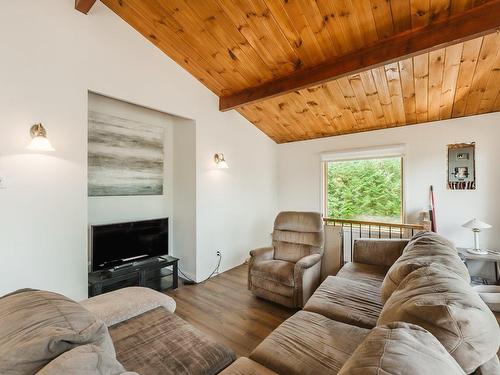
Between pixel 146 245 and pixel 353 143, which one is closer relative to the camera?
pixel 146 245

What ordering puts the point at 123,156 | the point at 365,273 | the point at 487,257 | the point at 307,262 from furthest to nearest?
1. the point at 123,156
2. the point at 487,257
3. the point at 307,262
4. the point at 365,273

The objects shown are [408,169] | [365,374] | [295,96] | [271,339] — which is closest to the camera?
[365,374]

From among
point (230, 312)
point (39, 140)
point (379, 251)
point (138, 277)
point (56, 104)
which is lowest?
point (230, 312)

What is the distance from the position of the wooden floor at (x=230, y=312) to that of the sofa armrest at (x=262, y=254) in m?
0.49

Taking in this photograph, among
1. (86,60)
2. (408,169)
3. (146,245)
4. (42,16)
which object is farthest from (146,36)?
(408,169)

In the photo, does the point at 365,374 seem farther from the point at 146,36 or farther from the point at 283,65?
the point at 146,36

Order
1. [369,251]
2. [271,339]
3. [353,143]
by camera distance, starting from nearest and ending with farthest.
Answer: [271,339]
[369,251]
[353,143]

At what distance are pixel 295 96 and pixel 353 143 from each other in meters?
1.50

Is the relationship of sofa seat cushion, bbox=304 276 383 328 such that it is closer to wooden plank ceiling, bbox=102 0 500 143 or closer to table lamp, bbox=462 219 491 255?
table lamp, bbox=462 219 491 255

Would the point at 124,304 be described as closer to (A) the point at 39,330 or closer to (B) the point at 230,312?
(A) the point at 39,330

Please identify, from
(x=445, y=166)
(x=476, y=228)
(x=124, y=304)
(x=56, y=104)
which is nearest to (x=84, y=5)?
(x=56, y=104)

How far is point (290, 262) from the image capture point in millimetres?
3035

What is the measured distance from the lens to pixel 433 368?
0.68 metres

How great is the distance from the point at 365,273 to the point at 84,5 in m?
3.95
